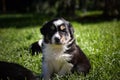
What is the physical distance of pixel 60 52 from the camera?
781 cm

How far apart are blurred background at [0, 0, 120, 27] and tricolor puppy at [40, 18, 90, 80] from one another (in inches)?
529

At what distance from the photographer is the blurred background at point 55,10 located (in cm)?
2322

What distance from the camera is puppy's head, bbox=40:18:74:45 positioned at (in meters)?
7.61

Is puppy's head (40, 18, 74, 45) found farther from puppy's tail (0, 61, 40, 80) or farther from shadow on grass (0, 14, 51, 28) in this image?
shadow on grass (0, 14, 51, 28)

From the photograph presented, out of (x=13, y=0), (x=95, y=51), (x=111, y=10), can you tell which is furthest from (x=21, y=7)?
(x=95, y=51)

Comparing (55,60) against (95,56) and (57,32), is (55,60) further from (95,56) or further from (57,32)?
(95,56)

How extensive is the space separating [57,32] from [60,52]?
1.40 feet

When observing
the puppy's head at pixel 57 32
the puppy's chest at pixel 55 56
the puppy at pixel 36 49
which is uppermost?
the puppy's head at pixel 57 32

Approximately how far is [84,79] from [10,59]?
2789mm

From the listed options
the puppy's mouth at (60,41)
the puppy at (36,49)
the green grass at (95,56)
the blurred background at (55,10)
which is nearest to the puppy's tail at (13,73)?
the green grass at (95,56)

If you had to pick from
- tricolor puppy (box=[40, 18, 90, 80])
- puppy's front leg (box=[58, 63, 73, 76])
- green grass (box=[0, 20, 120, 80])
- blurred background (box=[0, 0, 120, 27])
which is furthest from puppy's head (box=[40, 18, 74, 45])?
blurred background (box=[0, 0, 120, 27])

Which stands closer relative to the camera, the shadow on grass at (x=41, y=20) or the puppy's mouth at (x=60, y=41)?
the puppy's mouth at (x=60, y=41)

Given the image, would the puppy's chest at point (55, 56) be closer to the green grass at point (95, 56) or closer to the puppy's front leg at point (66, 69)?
the puppy's front leg at point (66, 69)

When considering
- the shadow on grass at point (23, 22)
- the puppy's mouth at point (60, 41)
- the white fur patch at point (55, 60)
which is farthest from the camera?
the shadow on grass at point (23, 22)
